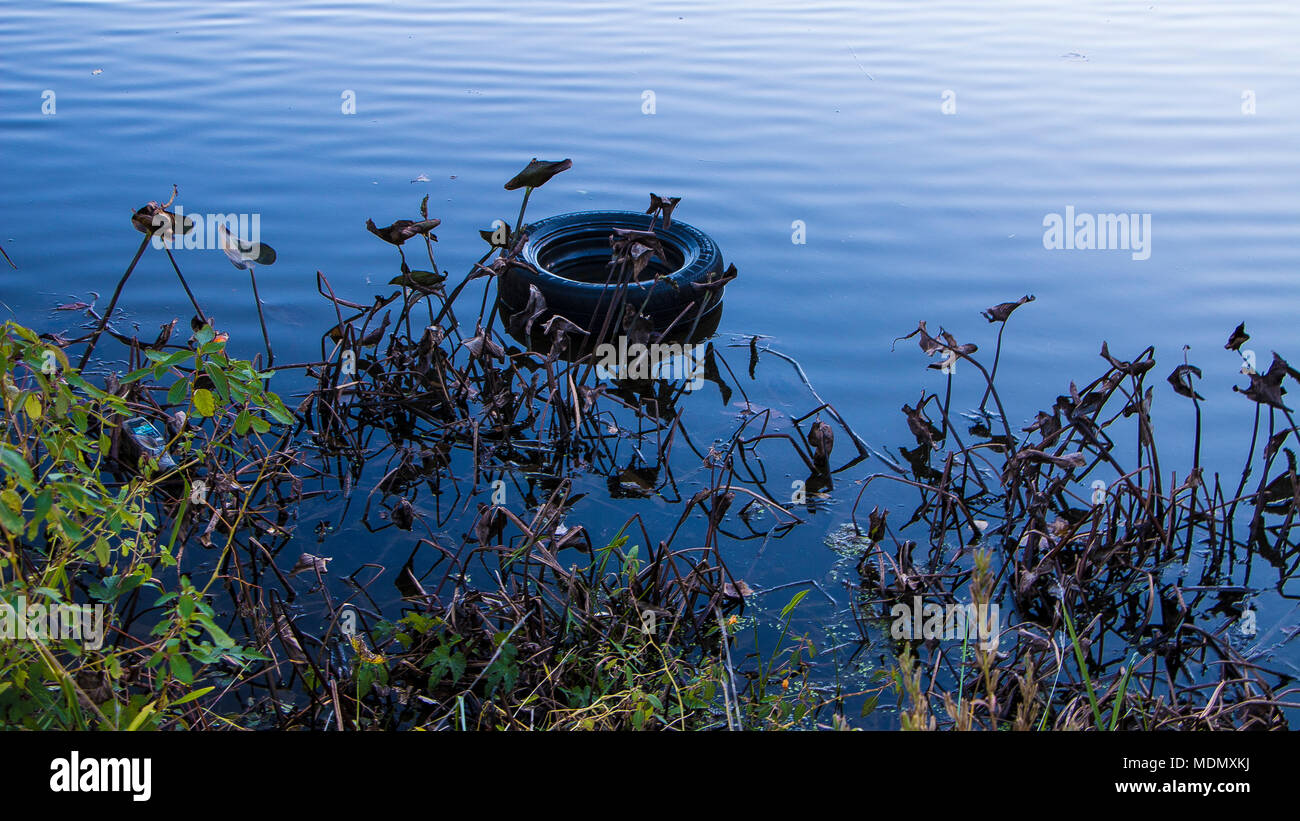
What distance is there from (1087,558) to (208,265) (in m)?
5.08

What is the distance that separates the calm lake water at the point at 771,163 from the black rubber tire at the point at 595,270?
34 cm

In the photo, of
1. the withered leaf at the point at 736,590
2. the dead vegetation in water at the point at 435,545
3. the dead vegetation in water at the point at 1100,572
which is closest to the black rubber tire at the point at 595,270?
the dead vegetation in water at the point at 435,545

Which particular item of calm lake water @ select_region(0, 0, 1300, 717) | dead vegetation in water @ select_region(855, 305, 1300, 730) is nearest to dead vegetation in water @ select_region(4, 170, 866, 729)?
calm lake water @ select_region(0, 0, 1300, 717)

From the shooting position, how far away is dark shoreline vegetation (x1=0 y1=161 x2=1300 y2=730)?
9.18 feet

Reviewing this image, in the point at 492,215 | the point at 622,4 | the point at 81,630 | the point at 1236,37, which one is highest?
the point at 622,4

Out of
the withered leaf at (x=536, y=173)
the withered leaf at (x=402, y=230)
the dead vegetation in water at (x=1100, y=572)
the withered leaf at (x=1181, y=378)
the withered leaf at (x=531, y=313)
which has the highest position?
the withered leaf at (x=536, y=173)

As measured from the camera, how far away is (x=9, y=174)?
739 cm

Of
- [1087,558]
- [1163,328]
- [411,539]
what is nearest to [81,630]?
[411,539]

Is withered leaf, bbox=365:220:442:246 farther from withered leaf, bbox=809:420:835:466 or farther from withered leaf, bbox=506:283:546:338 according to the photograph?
withered leaf, bbox=809:420:835:466

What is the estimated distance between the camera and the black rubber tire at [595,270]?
18.1 feet

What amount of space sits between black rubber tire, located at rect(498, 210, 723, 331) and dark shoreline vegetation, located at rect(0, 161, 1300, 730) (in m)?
0.27

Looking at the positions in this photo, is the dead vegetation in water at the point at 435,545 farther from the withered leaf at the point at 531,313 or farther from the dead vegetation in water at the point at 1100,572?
the dead vegetation in water at the point at 1100,572

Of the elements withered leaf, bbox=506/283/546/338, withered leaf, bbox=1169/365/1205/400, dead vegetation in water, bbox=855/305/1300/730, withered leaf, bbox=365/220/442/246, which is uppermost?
withered leaf, bbox=365/220/442/246

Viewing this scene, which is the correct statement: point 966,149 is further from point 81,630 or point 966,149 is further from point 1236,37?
point 81,630
